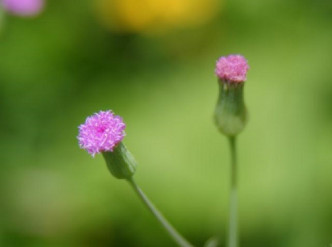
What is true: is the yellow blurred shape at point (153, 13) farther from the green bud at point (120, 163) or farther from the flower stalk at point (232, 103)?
the green bud at point (120, 163)

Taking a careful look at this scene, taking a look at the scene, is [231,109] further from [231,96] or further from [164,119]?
[164,119]

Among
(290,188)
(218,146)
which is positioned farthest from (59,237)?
(290,188)

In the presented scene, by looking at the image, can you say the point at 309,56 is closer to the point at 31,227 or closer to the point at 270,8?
the point at 270,8

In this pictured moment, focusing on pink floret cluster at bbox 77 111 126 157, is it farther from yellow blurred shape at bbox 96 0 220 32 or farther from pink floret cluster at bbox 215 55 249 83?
yellow blurred shape at bbox 96 0 220 32

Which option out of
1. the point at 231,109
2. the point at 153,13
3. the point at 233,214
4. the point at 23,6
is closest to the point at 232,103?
the point at 231,109

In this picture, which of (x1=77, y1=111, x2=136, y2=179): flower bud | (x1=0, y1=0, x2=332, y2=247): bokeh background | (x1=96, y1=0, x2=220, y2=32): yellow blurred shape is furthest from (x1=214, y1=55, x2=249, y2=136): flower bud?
(x1=96, y1=0, x2=220, y2=32): yellow blurred shape

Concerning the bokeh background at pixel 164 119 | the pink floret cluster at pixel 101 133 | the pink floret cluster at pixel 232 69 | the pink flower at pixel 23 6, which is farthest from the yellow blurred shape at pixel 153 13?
the pink floret cluster at pixel 101 133
